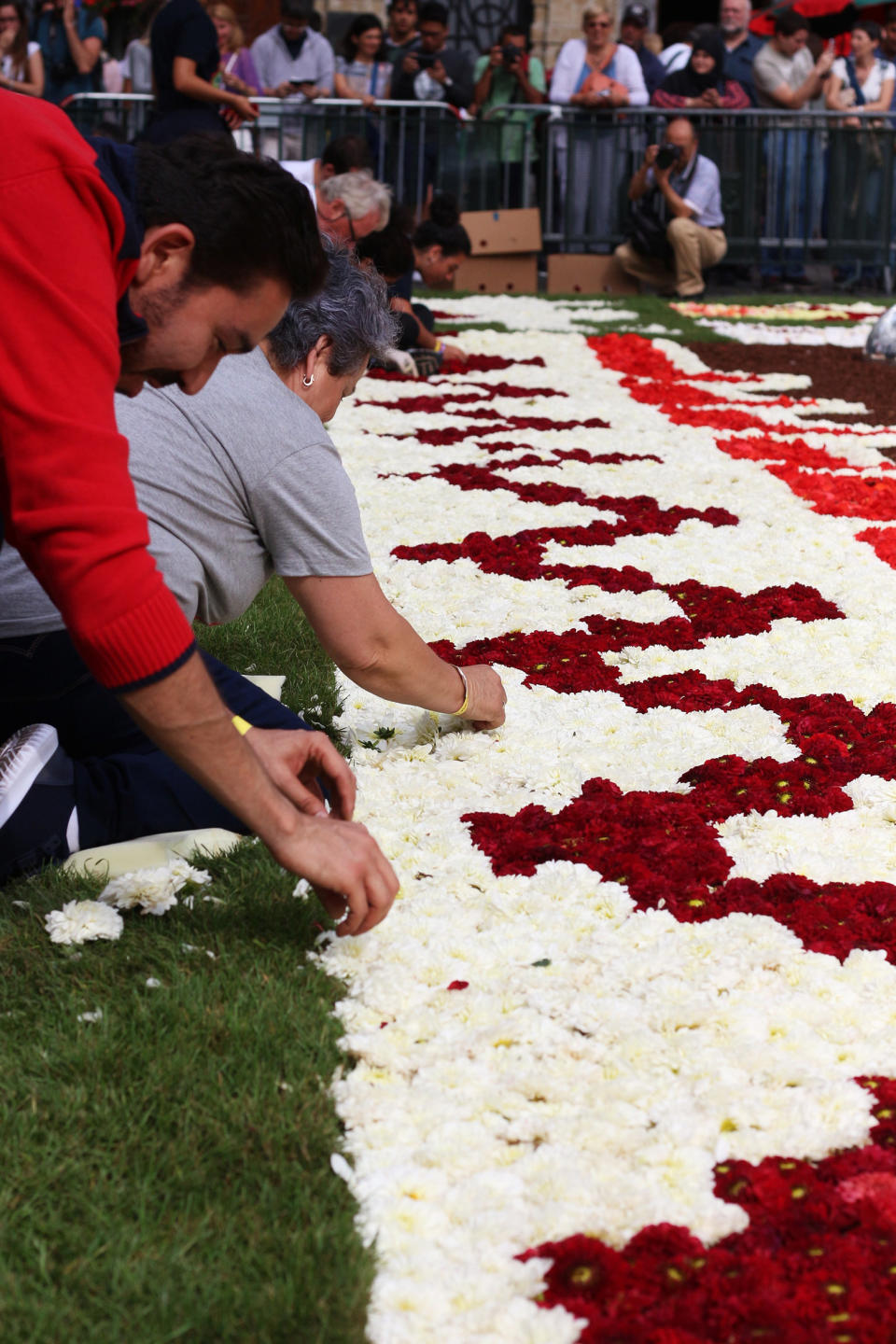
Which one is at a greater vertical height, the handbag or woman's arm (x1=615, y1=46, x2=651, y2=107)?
woman's arm (x1=615, y1=46, x2=651, y2=107)

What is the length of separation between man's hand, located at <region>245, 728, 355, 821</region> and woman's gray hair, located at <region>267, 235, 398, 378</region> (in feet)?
2.89

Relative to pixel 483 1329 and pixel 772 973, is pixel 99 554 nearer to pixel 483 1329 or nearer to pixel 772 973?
pixel 483 1329

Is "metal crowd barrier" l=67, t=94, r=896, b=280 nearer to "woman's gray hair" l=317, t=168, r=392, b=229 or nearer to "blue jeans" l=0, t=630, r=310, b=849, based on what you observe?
"woman's gray hair" l=317, t=168, r=392, b=229

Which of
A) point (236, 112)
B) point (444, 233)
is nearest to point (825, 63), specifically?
point (444, 233)

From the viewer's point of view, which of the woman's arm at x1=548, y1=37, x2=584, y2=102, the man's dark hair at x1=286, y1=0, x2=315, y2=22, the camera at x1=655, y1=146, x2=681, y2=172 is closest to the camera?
the man's dark hair at x1=286, y1=0, x2=315, y2=22

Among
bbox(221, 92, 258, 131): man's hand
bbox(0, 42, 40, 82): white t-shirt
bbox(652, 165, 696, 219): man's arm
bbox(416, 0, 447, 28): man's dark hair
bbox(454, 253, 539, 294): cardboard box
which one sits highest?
bbox(416, 0, 447, 28): man's dark hair

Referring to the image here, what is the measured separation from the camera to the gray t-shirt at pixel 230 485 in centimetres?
272

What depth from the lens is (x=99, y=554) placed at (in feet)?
5.55

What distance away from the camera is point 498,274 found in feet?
48.6

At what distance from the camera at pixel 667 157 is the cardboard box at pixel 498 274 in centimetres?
166

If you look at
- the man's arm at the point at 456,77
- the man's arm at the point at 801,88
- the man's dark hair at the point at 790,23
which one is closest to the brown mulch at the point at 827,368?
the man's dark hair at the point at 790,23

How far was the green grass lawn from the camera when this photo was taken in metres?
1.65

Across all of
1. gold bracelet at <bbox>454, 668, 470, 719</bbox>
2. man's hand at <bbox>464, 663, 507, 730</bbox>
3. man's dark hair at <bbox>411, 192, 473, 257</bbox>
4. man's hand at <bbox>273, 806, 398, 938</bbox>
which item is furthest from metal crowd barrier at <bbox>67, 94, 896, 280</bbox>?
man's hand at <bbox>273, 806, 398, 938</bbox>

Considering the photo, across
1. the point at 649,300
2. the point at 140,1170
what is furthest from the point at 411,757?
the point at 649,300
